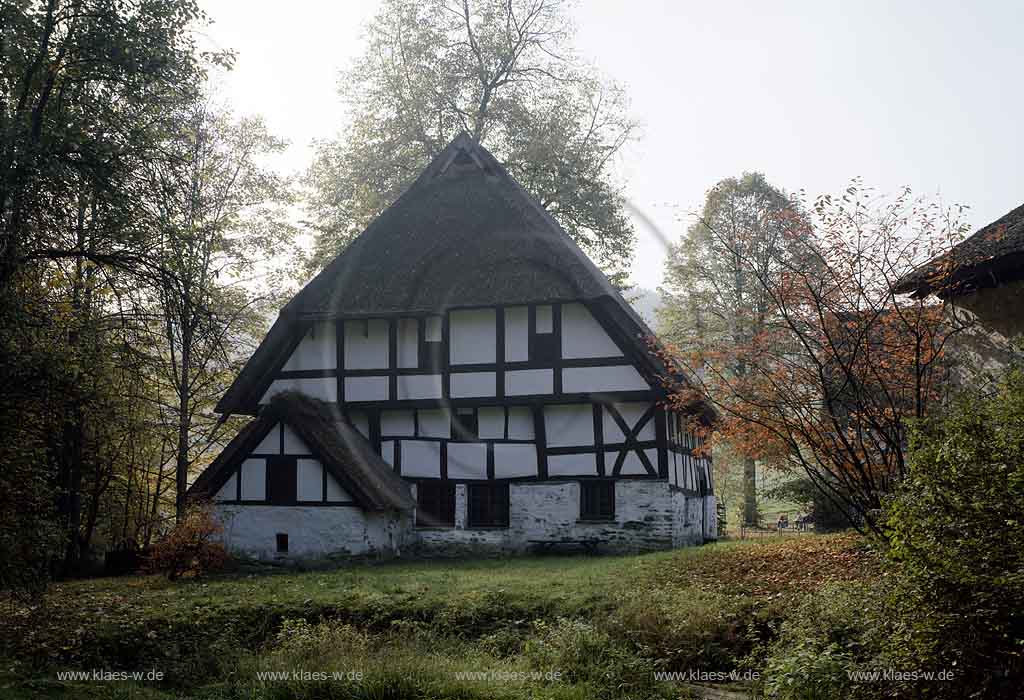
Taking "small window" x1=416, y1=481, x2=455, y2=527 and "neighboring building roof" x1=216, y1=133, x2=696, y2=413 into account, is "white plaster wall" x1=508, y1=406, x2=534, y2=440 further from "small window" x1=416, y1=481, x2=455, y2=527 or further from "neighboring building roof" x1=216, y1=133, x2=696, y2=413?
"neighboring building roof" x1=216, y1=133, x2=696, y2=413

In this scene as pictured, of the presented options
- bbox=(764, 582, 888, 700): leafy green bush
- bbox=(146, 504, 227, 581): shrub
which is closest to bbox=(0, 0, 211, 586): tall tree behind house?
bbox=(146, 504, 227, 581): shrub

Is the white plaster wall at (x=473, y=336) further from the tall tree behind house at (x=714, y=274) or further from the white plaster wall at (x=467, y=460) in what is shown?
the tall tree behind house at (x=714, y=274)

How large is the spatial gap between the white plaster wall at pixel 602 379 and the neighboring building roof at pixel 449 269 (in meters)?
0.67

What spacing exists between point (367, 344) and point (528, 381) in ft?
13.1

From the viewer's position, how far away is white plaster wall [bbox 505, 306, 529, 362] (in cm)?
2186

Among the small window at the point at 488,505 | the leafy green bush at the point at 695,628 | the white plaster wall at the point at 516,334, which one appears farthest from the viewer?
the small window at the point at 488,505

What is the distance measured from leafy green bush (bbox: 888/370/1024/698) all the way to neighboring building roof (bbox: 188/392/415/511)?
13.7m

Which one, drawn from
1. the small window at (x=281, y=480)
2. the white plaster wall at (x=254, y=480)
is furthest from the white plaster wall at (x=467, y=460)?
the white plaster wall at (x=254, y=480)

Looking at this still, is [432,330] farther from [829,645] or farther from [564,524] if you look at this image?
[829,645]

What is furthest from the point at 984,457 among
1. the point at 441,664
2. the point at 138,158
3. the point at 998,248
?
the point at 138,158

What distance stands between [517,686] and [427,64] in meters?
25.9

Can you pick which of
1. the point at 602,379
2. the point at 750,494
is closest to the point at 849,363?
the point at 602,379

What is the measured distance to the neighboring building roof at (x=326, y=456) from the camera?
20281 mm

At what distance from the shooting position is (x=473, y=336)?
22.2 m
